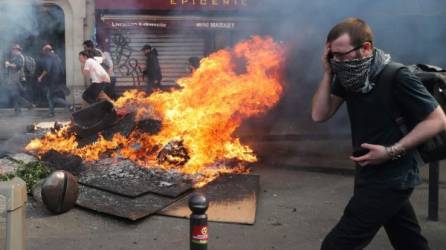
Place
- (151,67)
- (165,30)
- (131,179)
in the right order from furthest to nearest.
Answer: (165,30), (151,67), (131,179)

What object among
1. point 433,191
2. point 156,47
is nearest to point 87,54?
point 156,47

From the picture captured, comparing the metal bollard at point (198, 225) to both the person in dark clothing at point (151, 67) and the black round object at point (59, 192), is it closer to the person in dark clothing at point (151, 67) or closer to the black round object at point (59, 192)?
the black round object at point (59, 192)

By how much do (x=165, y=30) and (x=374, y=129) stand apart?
12463 mm

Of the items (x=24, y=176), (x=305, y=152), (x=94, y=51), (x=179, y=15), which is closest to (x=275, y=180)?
(x=305, y=152)

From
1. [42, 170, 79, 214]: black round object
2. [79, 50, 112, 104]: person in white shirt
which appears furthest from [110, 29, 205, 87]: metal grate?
[42, 170, 79, 214]: black round object

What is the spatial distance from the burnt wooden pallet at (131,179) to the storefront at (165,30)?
25.9 ft

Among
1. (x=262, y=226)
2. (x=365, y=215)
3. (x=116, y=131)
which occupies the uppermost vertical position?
(x=365, y=215)

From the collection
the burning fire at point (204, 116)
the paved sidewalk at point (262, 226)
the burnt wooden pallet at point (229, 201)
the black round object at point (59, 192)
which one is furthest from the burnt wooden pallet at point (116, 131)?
the black round object at point (59, 192)

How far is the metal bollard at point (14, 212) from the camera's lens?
2.84 meters

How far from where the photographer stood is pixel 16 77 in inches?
491

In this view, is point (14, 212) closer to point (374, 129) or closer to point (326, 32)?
point (374, 129)

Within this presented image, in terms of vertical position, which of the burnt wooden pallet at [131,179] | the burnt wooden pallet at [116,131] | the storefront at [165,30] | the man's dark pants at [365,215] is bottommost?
the burnt wooden pallet at [131,179]

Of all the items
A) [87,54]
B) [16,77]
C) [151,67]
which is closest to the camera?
[87,54]

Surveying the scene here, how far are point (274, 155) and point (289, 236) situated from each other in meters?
3.27
